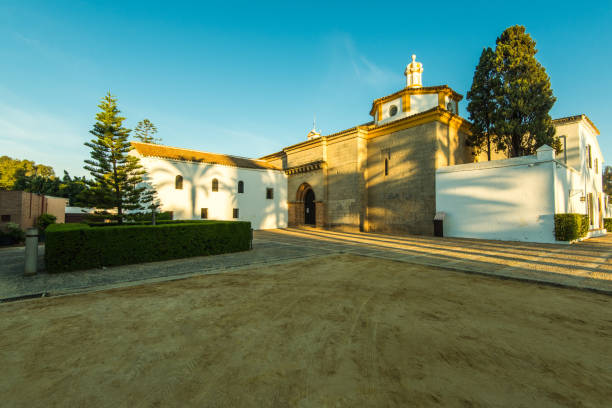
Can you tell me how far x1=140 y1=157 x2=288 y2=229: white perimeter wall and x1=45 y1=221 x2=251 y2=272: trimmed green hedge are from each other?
1206cm

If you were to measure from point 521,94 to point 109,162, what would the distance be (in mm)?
25037

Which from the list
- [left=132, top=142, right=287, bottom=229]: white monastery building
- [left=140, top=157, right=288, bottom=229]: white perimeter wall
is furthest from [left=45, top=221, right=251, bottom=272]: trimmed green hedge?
[left=132, top=142, right=287, bottom=229]: white monastery building

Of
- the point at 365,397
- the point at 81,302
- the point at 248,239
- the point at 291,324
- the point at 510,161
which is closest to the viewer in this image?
the point at 365,397

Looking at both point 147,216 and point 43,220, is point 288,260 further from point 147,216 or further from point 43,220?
point 43,220

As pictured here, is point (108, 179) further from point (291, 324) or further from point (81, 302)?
point (291, 324)

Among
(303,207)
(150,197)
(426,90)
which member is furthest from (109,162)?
(426,90)

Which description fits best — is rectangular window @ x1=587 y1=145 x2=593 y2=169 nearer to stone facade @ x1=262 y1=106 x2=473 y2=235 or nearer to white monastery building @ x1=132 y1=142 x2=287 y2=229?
stone facade @ x1=262 y1=106 x2=473 y2=235

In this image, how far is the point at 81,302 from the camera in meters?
4.29

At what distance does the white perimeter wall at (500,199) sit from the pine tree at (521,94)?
149 inches

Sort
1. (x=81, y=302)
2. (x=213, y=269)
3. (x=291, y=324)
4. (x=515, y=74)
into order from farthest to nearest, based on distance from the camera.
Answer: (x=515, y=74) < (x=213, y=269) < (x=81, y=302) < (x=291, y=324)

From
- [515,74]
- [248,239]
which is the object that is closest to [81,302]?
[248,239]

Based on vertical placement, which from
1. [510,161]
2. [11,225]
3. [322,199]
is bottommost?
[11,225]

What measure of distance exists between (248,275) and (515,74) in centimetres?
1968

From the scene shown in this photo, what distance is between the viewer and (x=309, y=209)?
80.3ft
